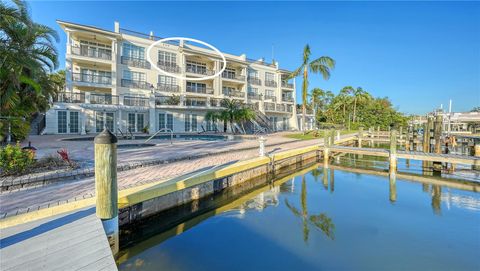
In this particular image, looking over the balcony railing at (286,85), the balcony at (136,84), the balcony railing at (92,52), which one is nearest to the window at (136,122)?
the balcony at (136,84)

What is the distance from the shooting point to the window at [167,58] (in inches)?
1082

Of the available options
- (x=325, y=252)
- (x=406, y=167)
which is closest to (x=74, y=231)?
(x=325, y=252)

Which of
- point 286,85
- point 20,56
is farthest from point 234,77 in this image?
point 20,56

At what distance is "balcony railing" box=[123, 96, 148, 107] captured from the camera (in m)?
23.2

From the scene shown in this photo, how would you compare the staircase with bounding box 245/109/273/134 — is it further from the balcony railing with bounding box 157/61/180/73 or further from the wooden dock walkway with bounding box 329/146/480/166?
the wooden dock walkway with bounding box 329/146/480/166

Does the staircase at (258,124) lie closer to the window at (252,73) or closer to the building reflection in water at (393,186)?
the window at (252,73)

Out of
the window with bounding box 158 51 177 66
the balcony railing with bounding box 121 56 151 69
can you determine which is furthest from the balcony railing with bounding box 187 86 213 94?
Result: the balcony railing with bounding box 121 56 151 69

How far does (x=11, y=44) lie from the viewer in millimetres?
9336

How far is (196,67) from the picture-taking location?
30.0 meters

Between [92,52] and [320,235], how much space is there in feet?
84.3

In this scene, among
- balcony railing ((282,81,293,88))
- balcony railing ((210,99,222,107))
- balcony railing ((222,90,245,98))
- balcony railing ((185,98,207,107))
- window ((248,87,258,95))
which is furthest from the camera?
balcony railing ((282,81,293,88))

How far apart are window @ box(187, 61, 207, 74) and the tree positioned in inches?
635

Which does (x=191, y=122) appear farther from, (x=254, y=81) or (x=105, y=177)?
(x=105, y=177)

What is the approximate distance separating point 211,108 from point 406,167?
18819 mm
